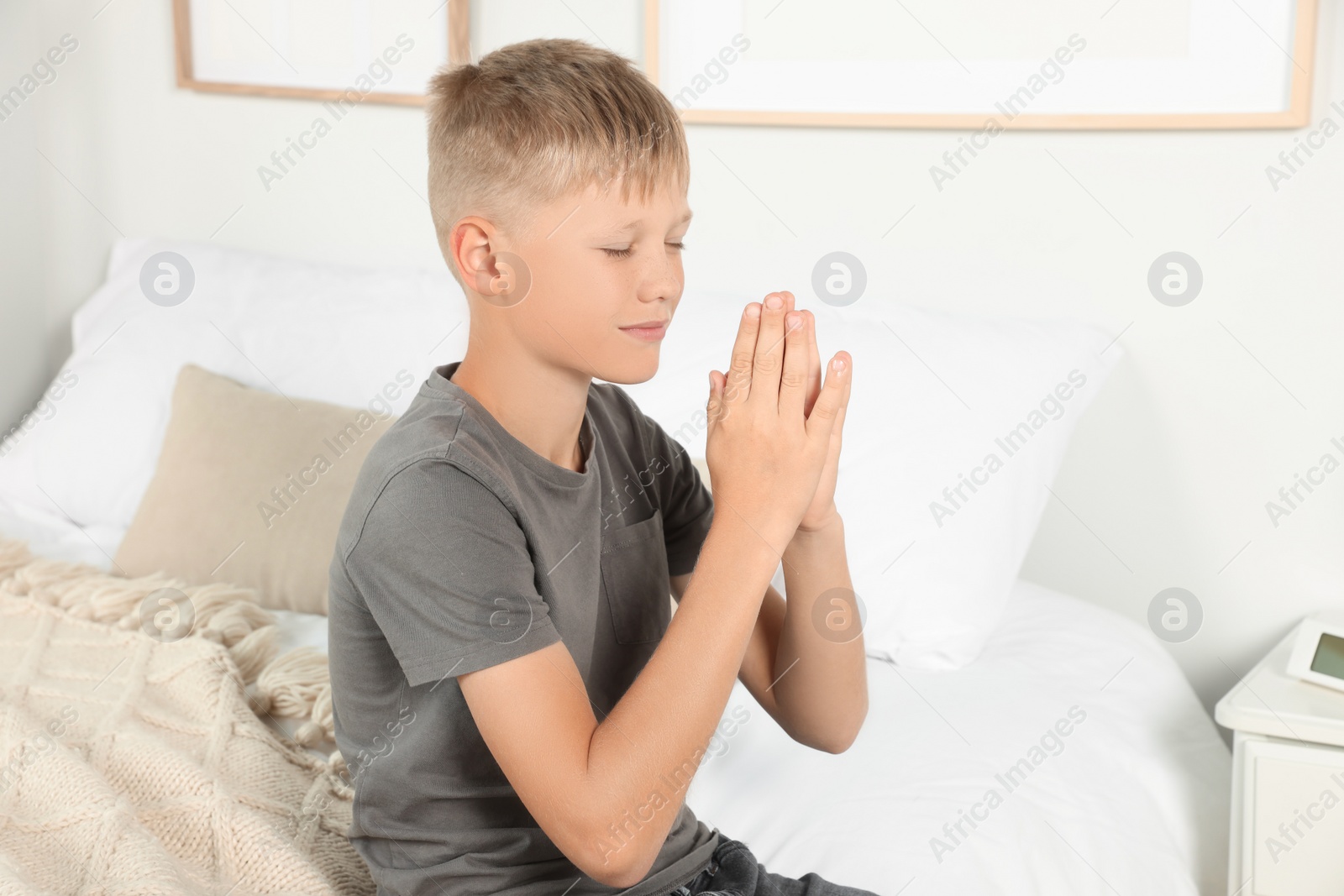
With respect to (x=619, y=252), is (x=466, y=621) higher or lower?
lower

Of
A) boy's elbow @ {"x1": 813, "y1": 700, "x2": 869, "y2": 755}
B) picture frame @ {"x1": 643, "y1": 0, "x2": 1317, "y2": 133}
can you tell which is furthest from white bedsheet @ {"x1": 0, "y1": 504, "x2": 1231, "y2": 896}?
picture frame @ {"x1": 643, "y1": 0, "x2": 1317, "y2": 133}

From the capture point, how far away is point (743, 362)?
766mm

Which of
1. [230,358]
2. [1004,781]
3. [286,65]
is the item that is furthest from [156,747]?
[286,65]

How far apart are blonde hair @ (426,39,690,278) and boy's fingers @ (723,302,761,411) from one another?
0.38 ft

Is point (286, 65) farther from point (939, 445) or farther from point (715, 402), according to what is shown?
point (715, 402)

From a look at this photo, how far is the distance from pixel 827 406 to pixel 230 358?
4.25ft

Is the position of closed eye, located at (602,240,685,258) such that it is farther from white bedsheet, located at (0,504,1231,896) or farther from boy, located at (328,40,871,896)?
white bedsheet, located at (0,504,1231,896)

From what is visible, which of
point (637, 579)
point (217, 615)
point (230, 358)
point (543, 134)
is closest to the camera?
point (543, 134)

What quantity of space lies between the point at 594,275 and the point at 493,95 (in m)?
0.17

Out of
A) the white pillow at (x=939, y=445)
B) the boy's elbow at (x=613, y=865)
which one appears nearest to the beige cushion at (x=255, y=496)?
the white pillow at (x=939, y=445)

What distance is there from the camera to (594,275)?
756mm

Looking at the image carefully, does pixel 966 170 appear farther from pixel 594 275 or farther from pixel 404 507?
pixel 404 507

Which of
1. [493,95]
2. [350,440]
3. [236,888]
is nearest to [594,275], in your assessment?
[493,95]

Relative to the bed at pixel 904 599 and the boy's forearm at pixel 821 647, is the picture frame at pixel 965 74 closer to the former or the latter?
the bed at pixel 904 599
